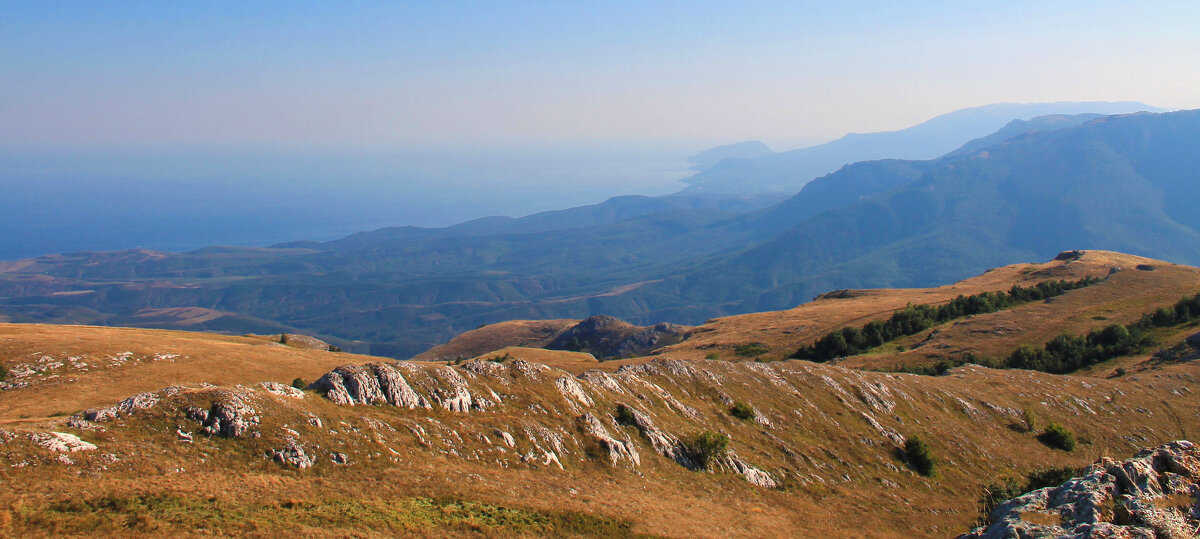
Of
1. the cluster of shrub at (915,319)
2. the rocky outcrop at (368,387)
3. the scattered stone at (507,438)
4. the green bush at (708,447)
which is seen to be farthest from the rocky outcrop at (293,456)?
the cluster of shrub at (915,319)

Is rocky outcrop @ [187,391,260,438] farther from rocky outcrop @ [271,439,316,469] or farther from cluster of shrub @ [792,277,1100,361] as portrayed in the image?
cluster of shrub @ [792,277,1100,361]

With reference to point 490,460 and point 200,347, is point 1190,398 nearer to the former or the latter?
point 490,460

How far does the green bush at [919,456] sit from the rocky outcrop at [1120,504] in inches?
743

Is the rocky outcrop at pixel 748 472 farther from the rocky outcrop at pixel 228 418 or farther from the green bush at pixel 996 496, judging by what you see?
the rocky outcrop at pixel 228 418

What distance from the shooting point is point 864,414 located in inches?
2013

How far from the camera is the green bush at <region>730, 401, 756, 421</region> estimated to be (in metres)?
47.3

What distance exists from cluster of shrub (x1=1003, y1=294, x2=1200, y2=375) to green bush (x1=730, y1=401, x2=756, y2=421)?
53303mm

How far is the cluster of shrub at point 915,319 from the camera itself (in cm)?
9712

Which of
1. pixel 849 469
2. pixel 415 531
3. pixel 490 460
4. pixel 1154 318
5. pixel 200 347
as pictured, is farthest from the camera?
pixel 1154 318

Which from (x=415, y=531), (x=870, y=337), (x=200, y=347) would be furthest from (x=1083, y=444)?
(x=200, y=347)

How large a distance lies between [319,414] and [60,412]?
44.2 ft

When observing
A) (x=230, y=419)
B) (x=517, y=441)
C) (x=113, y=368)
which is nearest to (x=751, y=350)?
(x=517, y=441)

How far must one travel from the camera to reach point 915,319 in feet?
340

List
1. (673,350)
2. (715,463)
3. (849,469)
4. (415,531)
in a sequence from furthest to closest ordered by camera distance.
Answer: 1. (673,350)
2. (849,469)
3. (715,463)
4. (415,531)
